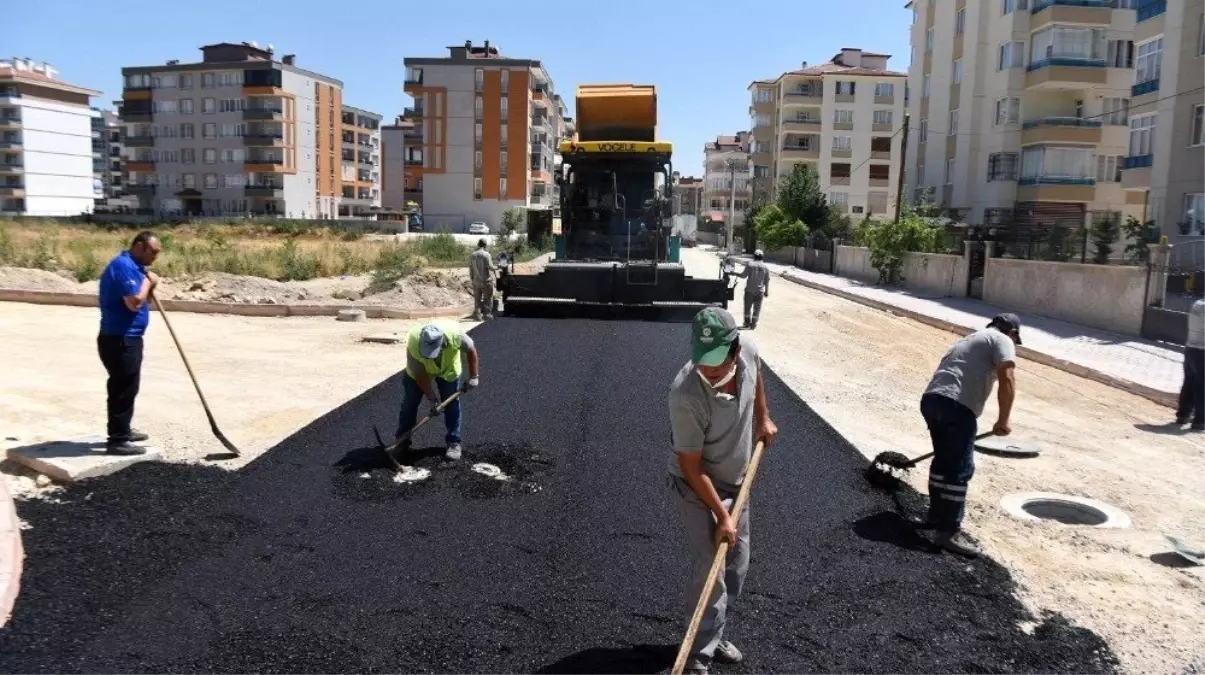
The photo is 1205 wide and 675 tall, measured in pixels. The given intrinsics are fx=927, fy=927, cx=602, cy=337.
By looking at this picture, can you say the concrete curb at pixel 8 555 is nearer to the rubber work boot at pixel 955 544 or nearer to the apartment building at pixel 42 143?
the rubber work boot at pixel 955 544

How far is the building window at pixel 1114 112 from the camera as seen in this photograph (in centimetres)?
3719

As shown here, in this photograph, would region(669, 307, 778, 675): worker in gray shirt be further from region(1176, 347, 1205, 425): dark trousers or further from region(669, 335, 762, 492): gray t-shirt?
region(1176, 347, 1205, 425): dark trousers

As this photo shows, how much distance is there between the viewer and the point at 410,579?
4453 millimetres

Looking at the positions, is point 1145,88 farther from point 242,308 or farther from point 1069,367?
point 242,308

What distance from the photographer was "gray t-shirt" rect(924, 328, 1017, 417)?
502cm

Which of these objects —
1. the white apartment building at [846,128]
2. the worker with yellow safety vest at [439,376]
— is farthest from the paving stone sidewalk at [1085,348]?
the white apartment building at [846,128]


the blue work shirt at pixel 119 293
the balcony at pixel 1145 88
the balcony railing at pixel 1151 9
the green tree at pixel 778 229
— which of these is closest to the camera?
the blue work shirt at pixel 119 293

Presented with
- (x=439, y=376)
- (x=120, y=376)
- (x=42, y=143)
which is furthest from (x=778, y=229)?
(x=42, y=143)

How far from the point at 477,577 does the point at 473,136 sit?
2893 inches

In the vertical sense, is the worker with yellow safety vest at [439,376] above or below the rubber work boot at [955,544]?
above

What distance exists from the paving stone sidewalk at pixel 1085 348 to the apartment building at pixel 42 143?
73.8 meters

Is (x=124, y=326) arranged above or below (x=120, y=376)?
above

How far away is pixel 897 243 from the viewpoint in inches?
1126

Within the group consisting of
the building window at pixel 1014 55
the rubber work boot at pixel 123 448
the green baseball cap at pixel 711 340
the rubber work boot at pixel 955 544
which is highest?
the building window at pixel 1014 55
